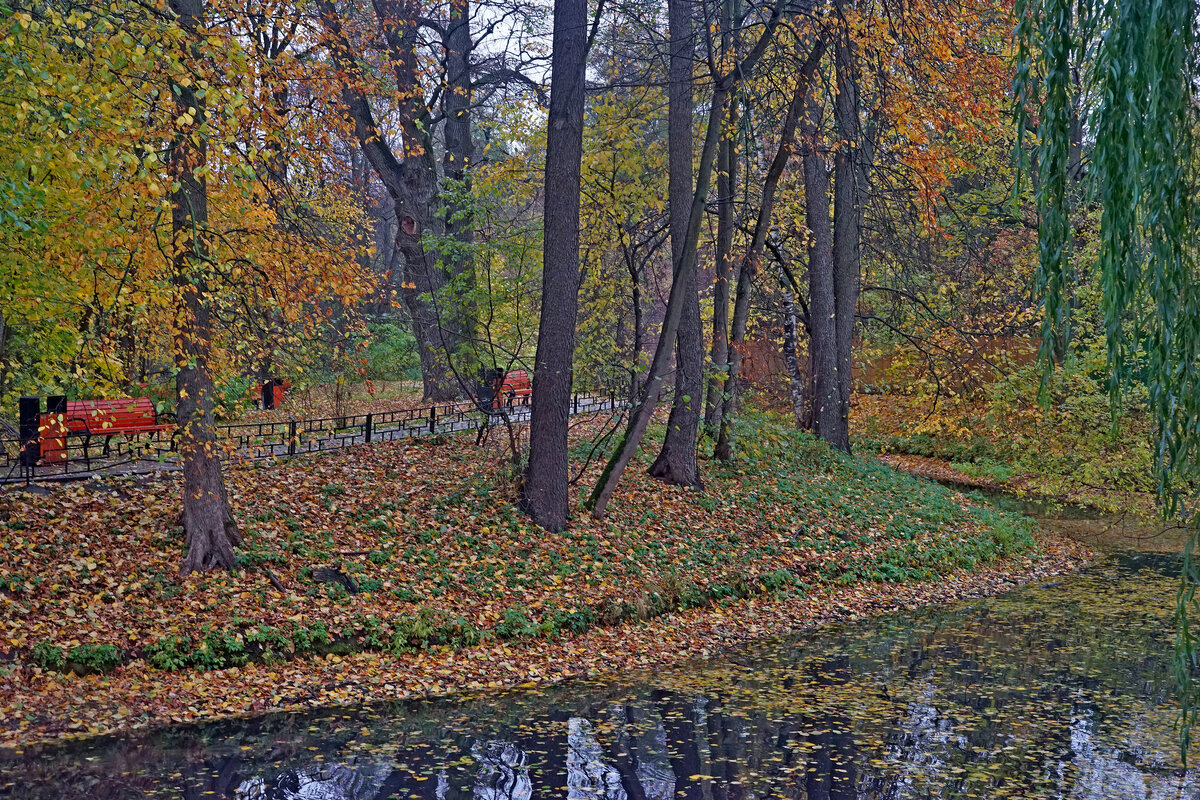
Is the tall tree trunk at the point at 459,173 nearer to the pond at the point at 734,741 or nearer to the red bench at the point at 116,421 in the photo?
the red bench at the point at 116,421

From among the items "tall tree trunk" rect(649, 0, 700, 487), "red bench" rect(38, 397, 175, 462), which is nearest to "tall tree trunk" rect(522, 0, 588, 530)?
"tall tree trunk" rect(649, 0, 700, 487)

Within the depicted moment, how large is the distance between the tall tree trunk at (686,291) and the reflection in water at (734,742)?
5.10m

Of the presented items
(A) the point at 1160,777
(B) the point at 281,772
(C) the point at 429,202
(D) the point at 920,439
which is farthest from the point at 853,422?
(B) the point at 281,772

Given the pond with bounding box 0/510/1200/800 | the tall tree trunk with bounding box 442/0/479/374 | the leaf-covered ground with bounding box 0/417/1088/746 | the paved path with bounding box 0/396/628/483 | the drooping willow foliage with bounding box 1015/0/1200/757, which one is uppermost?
the tall tree trunk with bounding box 442/0/479/374

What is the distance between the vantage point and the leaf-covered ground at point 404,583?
28.6 feet

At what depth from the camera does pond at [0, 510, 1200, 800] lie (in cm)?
691

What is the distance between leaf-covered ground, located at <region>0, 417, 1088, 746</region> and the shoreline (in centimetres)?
3

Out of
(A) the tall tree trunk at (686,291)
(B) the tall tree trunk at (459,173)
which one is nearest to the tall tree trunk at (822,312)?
(A) the tall tree trunk at (686,291)

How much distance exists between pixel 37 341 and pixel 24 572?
343 cm

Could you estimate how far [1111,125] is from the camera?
15.3 feet

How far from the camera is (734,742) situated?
8047 mm

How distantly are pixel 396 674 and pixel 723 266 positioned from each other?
29.6 feet

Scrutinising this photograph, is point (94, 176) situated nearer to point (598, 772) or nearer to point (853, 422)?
point (598, 772)

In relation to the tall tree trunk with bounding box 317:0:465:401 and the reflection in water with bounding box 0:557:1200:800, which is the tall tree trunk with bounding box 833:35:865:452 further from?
the reflection in water with bounding box 0:557:1200:800
